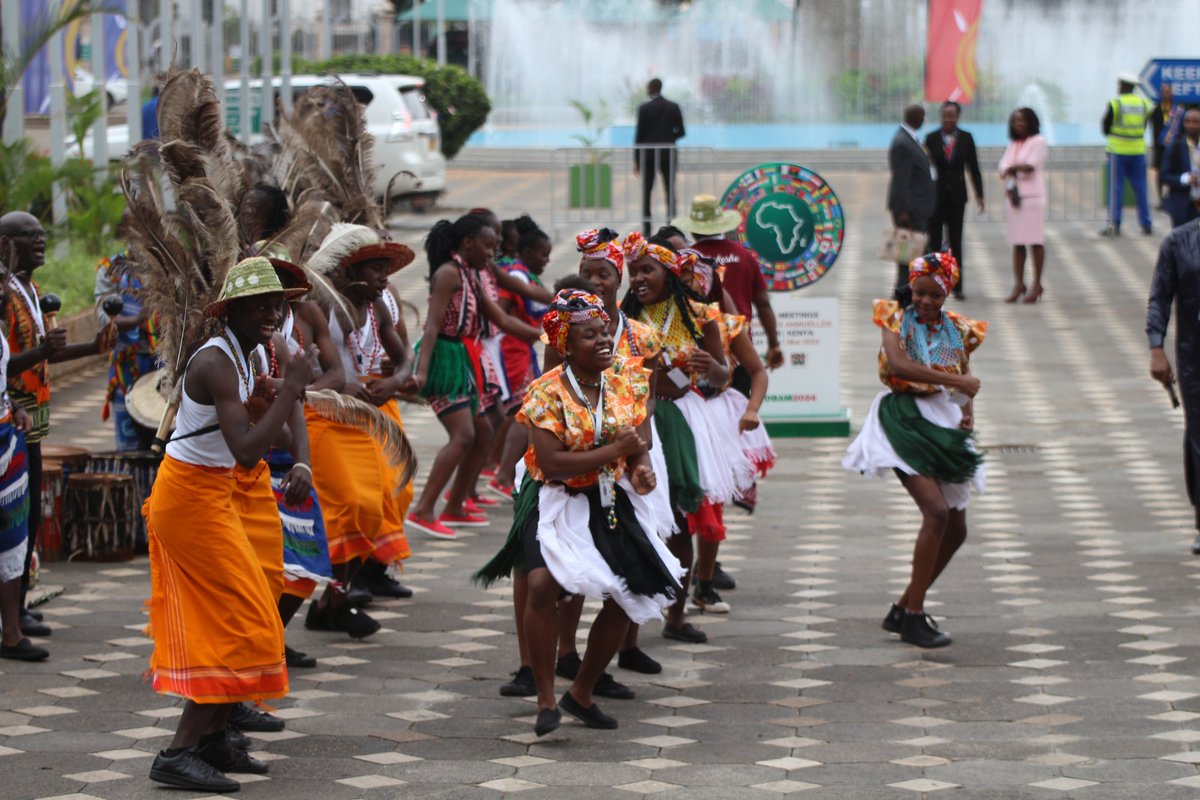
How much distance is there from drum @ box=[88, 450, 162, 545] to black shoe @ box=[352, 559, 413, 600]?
1.40 meters

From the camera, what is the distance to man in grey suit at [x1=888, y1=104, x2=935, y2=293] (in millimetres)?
18500

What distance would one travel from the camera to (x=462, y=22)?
5425 cm

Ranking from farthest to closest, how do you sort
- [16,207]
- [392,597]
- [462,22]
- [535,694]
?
[462,22] → [16,207] → [392,597] → [535,694]

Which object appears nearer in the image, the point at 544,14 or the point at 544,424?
the point at 544,424

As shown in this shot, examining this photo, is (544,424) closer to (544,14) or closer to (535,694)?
(535,694)

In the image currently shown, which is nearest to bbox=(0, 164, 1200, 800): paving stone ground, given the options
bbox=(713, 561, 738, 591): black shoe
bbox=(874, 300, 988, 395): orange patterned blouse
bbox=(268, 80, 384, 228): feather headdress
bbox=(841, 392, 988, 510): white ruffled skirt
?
bbox=(713, 561, 738, 591): black shoe

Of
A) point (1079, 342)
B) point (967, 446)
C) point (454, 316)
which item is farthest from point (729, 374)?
point (1079, 342)

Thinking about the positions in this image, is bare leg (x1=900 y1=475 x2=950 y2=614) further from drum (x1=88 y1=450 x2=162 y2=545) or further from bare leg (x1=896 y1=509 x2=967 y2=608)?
drum (x1=88 y1=450 x2=162 y2=545)

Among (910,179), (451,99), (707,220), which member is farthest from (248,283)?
(451,99)

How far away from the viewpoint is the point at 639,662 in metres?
7.93

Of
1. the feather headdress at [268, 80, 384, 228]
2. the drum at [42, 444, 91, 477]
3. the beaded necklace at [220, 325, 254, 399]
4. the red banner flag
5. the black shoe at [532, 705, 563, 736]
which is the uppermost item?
the red banner flag

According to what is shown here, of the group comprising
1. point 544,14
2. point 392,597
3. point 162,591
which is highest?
point 544,14

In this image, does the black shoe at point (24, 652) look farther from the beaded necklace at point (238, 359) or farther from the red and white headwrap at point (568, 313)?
the red and white headwrap at point (568, 313)

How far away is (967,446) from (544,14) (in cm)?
3930
